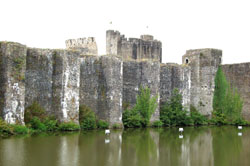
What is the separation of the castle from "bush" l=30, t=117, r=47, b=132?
0.96 meters

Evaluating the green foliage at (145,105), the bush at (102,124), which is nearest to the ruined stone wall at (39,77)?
the bush at (102,124)

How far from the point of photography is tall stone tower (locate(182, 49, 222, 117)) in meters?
29.5

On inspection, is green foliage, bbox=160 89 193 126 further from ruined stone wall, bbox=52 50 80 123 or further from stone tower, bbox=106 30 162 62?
stone tower, bbox=106 30 162 62

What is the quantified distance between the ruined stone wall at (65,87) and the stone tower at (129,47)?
2007 centimetres

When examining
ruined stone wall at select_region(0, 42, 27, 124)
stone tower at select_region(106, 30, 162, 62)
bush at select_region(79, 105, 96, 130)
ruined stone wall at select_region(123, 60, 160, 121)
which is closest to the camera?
ruined stone wall at select_region(0, 42, 27, 124)

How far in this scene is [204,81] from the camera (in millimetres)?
29594

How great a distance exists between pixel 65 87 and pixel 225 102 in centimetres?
1466

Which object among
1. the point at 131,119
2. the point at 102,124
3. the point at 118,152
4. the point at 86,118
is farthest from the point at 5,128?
the point at 131,119

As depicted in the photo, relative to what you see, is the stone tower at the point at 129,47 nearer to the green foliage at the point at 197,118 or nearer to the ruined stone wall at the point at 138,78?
the green foliage at the point at 197,118

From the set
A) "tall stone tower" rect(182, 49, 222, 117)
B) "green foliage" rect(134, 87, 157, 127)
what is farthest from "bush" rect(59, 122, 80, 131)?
"tall stone tower" rect(182, 49, 222, 117)

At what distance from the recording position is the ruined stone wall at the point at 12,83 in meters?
18.4

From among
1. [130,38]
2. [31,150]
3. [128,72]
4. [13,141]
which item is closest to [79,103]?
[128,72]

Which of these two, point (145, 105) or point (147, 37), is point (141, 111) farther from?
point (147, 37)

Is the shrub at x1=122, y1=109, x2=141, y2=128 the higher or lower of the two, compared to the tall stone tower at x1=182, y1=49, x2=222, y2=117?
lower
